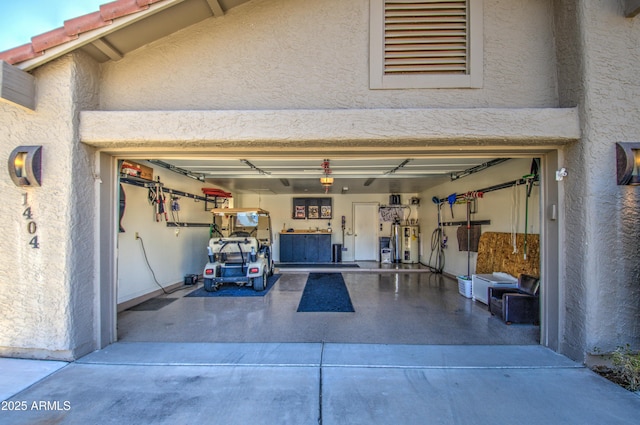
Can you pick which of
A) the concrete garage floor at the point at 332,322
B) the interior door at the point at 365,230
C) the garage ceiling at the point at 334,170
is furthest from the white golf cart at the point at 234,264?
the interior door at the point at 365,230

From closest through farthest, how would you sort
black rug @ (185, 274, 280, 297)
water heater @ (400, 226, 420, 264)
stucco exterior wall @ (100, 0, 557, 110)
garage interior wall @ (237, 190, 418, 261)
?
stucco exterior wall @ (100, 0, 557, 110) → black rug @ (185, 274, 280, 297) → water heater @ (400, 226, 420, 264) → garage interior wall @ (237, 190, 418, 261)

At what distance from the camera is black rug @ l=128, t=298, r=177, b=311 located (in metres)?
4.88

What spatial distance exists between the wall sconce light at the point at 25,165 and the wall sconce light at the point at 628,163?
529cm

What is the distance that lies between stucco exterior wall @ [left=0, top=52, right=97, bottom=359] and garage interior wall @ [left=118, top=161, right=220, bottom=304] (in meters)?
1.99

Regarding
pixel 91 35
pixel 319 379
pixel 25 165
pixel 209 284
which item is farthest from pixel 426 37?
pixel 209 284

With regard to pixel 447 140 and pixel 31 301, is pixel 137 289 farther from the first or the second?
pixel 447 140

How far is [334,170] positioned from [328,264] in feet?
15.0

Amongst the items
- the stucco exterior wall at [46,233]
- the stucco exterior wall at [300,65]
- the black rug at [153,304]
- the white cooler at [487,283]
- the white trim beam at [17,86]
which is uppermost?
the stucco exterior wall at [300,65]

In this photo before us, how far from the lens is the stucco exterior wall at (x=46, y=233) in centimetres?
281

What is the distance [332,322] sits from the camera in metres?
4.11

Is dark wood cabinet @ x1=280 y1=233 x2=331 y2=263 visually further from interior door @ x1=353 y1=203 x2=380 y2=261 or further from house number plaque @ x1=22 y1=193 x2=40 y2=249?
house number plaque @ x1=22 y1=193 x2=40 y2=249

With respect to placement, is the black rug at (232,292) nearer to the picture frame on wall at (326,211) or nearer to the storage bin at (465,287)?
the storage bin at (465,287)

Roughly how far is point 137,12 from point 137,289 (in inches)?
172

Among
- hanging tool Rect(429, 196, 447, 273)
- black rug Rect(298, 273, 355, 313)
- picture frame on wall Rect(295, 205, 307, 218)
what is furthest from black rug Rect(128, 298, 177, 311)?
hanging tool Rect(429, 196, 447, 273)
